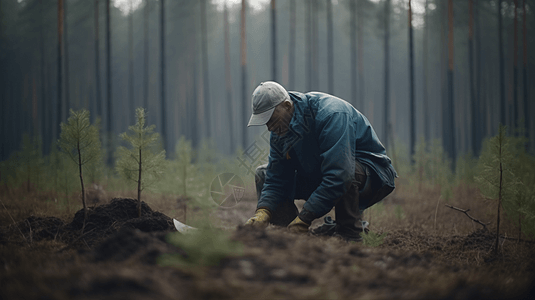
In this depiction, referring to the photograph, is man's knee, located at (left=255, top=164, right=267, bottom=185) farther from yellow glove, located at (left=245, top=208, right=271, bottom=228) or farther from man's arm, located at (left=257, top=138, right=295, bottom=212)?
yellow glove, located at (left=245, top=208, right=271, bottom=228)

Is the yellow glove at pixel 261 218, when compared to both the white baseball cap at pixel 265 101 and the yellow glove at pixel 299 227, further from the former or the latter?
the white baseball cap at pixel 265 101

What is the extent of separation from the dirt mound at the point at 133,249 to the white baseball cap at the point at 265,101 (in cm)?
148

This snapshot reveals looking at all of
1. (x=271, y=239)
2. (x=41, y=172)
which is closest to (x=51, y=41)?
(x=41, y=172)

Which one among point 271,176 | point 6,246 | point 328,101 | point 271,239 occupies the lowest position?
point 6,246

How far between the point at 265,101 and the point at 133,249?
1.76m

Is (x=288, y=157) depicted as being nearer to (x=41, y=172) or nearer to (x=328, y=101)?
(x=328, y=101)

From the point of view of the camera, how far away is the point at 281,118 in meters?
3.02

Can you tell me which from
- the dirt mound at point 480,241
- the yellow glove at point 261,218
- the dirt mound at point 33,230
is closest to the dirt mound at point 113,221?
the dirt mound at point 33,230

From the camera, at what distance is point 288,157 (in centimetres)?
328

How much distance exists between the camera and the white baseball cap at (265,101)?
115 inches

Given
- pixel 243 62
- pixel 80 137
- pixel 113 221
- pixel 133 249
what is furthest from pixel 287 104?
pixel 243 62

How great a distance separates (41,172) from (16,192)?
695 mm

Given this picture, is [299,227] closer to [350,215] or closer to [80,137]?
[350,215]

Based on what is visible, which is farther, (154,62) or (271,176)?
(154,62)
